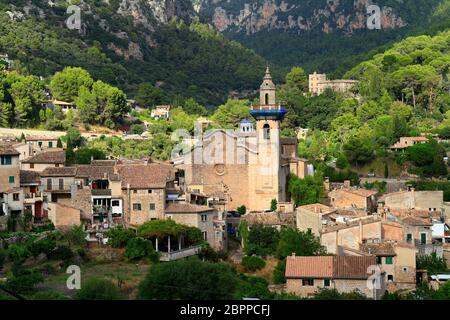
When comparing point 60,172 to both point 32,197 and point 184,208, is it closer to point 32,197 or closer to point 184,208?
point 32,197

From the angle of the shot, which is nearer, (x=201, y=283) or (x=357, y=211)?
(x=201, y=283)

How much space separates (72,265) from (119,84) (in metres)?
45.6

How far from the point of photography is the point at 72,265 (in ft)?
82.5

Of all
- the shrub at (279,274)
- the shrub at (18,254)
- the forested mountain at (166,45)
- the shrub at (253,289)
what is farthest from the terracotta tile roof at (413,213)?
the forested mountain at (166,45)

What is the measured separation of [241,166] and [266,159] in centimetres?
107

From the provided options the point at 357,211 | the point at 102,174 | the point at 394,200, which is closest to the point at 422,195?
the point at 394,200

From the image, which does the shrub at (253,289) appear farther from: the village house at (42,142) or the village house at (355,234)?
the village house at (42,142)

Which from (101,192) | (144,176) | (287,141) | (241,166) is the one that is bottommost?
(101,192)

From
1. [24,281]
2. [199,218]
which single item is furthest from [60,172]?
[24,281]

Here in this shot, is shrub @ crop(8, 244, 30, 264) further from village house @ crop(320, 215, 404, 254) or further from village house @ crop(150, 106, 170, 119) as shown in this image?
→ village house @ crop(150, 106, 170, 119)

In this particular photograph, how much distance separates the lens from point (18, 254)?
25344 millimetres

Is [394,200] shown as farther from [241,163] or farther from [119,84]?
[119,84]

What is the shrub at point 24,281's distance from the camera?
2189 centimetres

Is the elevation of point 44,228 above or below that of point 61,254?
above
